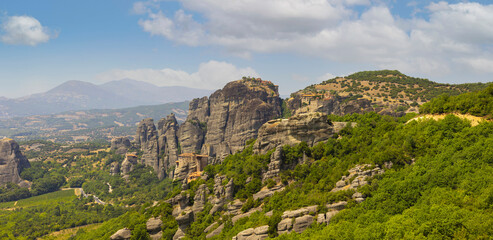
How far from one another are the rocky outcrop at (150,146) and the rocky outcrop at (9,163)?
53.0 metres

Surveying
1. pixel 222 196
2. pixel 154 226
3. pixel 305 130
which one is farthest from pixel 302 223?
pixel 154 226

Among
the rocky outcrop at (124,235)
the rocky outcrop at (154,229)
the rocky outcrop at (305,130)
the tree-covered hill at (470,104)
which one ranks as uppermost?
the tree-covered hill at (470,104)

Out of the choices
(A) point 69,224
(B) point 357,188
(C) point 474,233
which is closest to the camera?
(C) point 474,233

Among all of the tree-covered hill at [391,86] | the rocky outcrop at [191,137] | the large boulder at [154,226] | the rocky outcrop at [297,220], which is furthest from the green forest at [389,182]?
the tree-covered hill at [391,86]

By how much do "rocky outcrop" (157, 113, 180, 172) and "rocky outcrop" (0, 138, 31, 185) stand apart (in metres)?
64.4

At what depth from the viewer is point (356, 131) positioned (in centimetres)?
5488

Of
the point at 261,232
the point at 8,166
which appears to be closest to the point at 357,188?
the point at 261,232

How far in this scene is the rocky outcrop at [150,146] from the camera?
132988 mm

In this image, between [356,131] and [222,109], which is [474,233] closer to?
[356,131]

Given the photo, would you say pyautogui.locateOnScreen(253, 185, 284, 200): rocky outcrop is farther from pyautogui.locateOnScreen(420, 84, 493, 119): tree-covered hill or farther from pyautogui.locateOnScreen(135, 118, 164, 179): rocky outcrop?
pyautogui.locateOnScreen(135, 118, 164, 179): rocky outcrop

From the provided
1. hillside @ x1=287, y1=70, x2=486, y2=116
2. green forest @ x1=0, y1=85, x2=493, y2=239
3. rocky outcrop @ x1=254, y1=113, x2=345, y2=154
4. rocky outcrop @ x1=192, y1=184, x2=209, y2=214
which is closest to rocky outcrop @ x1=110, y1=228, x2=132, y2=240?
green forest @ x1=0, y1=85, x2=493, y2=239

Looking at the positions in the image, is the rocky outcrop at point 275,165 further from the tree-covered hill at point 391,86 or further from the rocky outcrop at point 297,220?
the tree-covered hill at point 391,86

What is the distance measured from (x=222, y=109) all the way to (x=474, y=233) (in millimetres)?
109143

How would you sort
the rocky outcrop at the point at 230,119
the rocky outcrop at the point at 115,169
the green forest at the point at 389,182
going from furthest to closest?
1. the rocky outcrop at the point at 115,169
2. the rocky outcrop at the point at 230,119
3. the green forest at the point at 389,182
